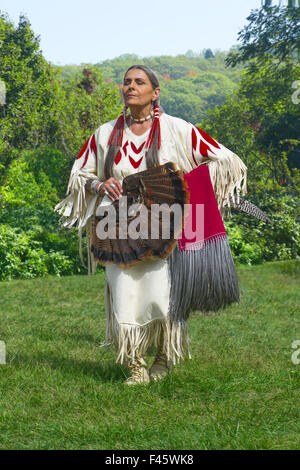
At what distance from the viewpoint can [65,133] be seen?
22141 millimetres

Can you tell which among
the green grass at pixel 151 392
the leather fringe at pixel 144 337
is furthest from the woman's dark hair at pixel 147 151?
the green grass at pixel 151 392

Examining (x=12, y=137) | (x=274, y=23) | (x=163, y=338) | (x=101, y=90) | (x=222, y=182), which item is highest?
(x=274, y=23)

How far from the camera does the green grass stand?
3471 millimetres

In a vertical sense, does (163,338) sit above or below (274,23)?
below

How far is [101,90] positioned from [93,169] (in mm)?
18628

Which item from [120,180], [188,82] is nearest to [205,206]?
[120,180]

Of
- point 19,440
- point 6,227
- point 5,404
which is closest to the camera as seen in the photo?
point 19,440

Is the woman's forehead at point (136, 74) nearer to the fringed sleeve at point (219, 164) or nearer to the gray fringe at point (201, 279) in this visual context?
the fringed sleeve at point (219, 164)

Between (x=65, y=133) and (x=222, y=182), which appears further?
(x=65, y=133)

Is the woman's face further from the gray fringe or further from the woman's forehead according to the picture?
the gray fringe

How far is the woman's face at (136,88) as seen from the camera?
181 inches
